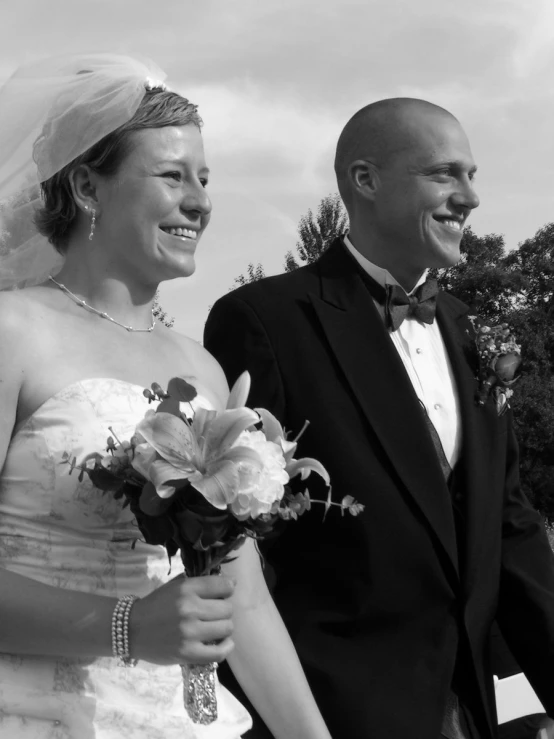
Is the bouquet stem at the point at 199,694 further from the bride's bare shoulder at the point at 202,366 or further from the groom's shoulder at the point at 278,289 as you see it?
the groom's shoulder at the point at 278,289

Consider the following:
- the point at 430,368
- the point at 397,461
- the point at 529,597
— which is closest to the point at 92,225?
the point at 397,461

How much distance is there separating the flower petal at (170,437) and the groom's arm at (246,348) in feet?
4.68

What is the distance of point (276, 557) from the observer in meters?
4.01

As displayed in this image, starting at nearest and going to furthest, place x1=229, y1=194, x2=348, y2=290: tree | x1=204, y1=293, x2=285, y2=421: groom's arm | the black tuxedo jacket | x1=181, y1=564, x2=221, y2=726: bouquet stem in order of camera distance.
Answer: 1. x1=181, y1=564, x2=221, y2=726: bouquet stem
2. the black tuxedo jacket
3. x1=204, y1=293, x2=285, y2=421: groom's arm
4. x1=229, y1=194, x2=348, y2=290: tree

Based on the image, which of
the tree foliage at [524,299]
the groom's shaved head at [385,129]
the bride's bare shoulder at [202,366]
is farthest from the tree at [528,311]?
the bride's bare shoulder at [202,366]

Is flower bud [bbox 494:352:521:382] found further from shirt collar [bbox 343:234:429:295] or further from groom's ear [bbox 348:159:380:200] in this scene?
groom's ear [bbox 348:159:380:200]

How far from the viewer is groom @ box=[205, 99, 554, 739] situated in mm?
3904

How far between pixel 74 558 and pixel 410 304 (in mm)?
2095

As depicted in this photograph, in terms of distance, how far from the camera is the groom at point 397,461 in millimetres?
3904

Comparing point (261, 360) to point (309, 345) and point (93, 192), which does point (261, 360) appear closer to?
point (309, 345)

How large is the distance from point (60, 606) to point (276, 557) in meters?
1.48

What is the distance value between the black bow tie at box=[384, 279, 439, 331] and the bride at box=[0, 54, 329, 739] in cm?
120


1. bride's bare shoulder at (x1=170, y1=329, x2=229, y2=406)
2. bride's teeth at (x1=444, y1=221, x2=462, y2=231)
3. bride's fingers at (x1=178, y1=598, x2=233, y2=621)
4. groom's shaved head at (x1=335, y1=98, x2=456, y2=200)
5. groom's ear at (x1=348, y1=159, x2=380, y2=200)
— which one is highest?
groom's shaved head at (x1=335, y1=98, x2=456, y2=200)

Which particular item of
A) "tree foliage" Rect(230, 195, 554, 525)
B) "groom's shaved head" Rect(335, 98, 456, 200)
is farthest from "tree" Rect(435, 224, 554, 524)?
"groom's shaved head" Rect(335, 98, 456, 200)
